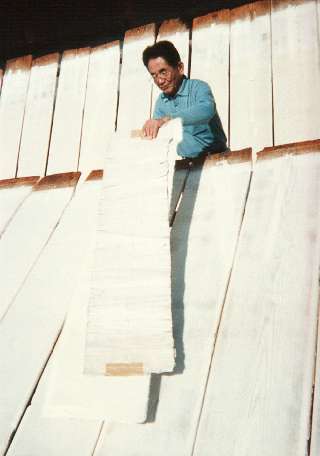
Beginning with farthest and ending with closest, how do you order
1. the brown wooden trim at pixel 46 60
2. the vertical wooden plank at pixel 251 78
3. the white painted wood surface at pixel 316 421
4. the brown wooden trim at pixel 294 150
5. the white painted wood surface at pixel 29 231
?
1. the brown wooden trim at pixel 46 60
2. the vertical wooden plank at pixel 251 78
3. the brown wooden trim at pixel 294 150
4. the white painted wood surface at pixel 29 231
5. the white painted wood surface at pixel 316 421

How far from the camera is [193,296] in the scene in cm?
119

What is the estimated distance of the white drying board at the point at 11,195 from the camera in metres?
1.80

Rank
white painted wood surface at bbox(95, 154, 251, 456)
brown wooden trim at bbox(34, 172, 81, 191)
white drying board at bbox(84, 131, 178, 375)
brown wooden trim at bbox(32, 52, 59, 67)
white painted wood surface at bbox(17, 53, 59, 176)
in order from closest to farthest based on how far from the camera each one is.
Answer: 1. white painted wood surface at bbox(95, 154, 251, 456)
2. white drying board at bbox(84, 131, 178, 375)
3. brown wooden trim at bbox(34, 172, 81, 191)
4. white painted wood surface at bbox(17, 53, 59, 176)
5. brown wooden trim at bbox(32, 52, 59, 67)

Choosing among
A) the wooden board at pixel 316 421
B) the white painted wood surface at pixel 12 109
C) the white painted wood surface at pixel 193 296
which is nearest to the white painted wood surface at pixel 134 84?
the white painted wood surface at pixel 12 109

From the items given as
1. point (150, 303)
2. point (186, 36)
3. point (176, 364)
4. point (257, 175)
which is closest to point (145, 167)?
point (257, 175)

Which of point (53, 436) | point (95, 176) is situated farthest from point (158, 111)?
point (53, 436)

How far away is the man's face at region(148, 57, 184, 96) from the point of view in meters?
2.02

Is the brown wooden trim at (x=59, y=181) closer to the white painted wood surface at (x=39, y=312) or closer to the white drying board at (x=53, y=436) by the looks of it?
the white painted wood surface at (x=39, y=312)

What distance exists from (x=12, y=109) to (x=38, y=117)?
27cm

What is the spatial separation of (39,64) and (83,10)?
0.53 metres

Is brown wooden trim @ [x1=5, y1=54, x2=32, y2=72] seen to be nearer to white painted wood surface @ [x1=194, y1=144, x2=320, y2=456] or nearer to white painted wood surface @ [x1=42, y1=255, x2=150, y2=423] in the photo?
white painted wood surface @ [x1=194, y1=144, x2=320, y2=456]

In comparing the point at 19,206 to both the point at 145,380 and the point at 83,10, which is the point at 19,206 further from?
the point at 83,10

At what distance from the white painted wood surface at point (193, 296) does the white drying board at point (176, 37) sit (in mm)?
1036

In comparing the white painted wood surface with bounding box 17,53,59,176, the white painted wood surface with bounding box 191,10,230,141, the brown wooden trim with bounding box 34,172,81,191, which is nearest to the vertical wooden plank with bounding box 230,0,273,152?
the white painted wood surface with bounding box 191,10,230,141
